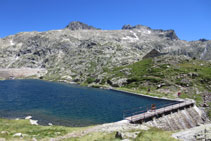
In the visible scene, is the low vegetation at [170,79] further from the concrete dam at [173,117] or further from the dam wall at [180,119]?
the concrete dam at [173,117]

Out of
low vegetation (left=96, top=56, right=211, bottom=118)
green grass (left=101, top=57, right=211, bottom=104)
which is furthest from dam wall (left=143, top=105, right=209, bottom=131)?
green grass (left=101, top=57, right=211, bottom=104)

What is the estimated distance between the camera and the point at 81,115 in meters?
58.2

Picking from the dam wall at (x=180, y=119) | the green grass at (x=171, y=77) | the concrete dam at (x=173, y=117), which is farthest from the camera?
the green grass at (x=171, y=77)

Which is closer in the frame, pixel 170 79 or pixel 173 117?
pixel 173 117

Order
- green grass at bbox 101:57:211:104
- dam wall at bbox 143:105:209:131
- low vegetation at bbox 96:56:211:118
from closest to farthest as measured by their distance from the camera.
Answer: dam wall at bbox 143:105:209:131 → low vegetation at bbox 96:56:211:118 → green grass at bbox 101:57:211:104

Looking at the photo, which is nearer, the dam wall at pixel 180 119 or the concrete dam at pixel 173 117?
the concrete dam at pixel 173 117

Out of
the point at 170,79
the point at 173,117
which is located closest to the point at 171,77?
the point at 170,79

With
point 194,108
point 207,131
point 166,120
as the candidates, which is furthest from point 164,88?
point 207,131

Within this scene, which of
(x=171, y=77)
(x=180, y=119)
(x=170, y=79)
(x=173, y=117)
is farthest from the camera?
(x=171, y=77)

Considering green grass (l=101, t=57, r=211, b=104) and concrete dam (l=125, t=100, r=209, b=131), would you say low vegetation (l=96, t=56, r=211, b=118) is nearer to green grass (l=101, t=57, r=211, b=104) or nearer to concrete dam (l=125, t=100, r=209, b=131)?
green grass (l=101, t=57, r=211, b=104)

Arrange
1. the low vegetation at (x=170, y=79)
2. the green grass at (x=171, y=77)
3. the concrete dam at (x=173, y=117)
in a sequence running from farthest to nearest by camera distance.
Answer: the green grass at (x=171, y=77), the low vegetation at (x=170, y=79), the concrete dam at (x=173, y=117)

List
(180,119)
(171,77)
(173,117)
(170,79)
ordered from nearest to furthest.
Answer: (173,117)
(180,119)
(170,79)
(171,77)

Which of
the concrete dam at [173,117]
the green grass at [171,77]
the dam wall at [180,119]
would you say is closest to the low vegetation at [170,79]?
the green grass at [171,77]

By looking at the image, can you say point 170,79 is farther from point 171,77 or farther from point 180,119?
point 180,119
